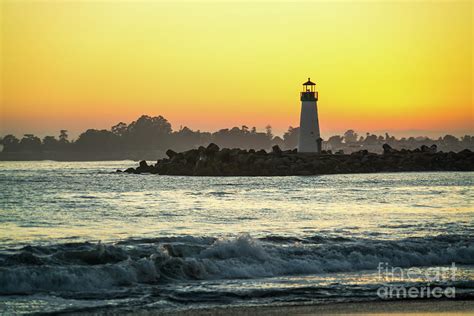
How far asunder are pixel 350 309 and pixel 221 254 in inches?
177

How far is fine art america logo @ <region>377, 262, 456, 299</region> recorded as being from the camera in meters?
11.8

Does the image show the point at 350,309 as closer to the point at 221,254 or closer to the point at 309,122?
the point at 221,254

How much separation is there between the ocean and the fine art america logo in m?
0.04

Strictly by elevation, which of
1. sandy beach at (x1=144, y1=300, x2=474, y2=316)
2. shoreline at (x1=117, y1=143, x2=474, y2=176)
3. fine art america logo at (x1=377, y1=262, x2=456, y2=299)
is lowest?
sandy beach at (x1=144, y1=300, x2=474, y2=316)

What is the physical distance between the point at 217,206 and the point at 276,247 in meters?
12.0

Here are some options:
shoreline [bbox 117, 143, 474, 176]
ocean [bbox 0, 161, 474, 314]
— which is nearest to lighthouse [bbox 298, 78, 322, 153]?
shoreline [bbox 117, 143, 474, 176]

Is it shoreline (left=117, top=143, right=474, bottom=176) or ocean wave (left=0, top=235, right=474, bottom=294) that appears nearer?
ocean wave (left=0, top=235, right=474, bottom=294)

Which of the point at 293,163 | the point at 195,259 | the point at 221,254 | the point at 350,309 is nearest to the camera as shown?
the point at 350,309

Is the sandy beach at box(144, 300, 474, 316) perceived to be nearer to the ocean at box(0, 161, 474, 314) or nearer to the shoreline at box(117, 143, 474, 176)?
the ocean at box(0, 161, 474, 314)

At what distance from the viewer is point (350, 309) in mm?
10703

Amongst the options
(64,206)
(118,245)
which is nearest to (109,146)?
(64,206)

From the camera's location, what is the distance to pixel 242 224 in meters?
21.1

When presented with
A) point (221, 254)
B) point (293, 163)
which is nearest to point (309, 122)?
point (293, 163)

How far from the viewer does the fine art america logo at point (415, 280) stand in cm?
1175
